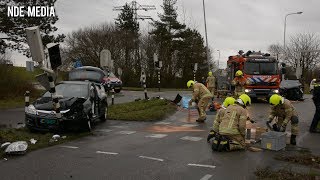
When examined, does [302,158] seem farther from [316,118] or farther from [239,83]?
[239,83]

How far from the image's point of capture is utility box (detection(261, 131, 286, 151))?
1015cm

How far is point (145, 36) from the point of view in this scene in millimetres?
62344

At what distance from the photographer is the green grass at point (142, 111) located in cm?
1647

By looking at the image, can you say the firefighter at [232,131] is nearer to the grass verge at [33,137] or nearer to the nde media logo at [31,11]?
the grass verge at [33,137]

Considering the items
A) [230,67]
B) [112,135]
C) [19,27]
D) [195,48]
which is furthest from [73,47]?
[112,135]

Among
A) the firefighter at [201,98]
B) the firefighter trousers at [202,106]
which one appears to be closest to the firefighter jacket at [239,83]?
the firefighter at [201,98]

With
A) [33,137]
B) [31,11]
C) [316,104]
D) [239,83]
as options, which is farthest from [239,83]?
[31,11]

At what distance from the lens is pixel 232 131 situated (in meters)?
9.94

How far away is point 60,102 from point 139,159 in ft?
14.7

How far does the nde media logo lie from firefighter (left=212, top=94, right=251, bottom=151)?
20732mm

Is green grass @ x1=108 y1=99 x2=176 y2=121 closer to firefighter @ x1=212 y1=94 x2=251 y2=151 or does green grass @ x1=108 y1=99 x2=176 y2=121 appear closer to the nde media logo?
firefighter @ x1=212 y1=94 x2=251 y2=151

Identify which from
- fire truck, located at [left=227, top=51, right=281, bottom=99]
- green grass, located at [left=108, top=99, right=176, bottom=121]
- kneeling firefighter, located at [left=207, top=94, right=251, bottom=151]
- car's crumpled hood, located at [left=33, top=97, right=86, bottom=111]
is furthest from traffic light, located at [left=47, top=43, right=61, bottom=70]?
fire truck, located at [left=227, top=51, right=281, bottom=99]

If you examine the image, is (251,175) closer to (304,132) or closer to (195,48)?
(304,132)

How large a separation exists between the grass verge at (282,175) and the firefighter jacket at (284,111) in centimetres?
347
